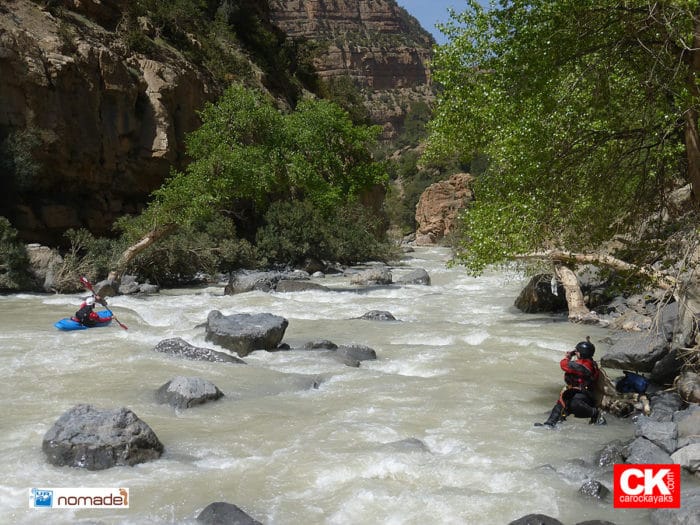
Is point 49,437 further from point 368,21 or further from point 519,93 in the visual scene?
point 368,21

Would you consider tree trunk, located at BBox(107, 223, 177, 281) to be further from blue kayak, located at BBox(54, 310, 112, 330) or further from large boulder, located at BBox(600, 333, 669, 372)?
large boulder, located at BBox(600, 333, 669, 372)

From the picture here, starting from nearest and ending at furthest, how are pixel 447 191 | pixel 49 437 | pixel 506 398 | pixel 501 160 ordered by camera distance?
pixel 49 437 < pixel 506 398 < pixel 501 160 < pixel 447 191

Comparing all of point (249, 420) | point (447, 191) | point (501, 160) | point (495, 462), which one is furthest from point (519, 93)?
point (447, 191)

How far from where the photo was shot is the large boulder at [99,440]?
5723mm

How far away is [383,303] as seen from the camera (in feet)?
56.5

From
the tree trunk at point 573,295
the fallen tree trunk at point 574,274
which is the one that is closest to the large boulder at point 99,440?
the fallen tree trunk at point 574,274

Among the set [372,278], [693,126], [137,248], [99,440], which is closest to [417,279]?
[372,278]

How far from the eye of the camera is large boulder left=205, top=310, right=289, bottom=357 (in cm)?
1065

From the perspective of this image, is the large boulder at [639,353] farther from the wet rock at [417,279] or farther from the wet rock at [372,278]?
the wet rock at [417,279]

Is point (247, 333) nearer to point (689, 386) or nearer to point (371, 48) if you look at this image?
point (689, 386)

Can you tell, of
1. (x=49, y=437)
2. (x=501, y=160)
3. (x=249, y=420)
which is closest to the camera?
(x=49, y=437)

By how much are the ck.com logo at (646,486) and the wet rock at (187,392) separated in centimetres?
456

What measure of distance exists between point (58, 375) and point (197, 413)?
2.62 m

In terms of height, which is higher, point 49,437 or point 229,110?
point 229,110
